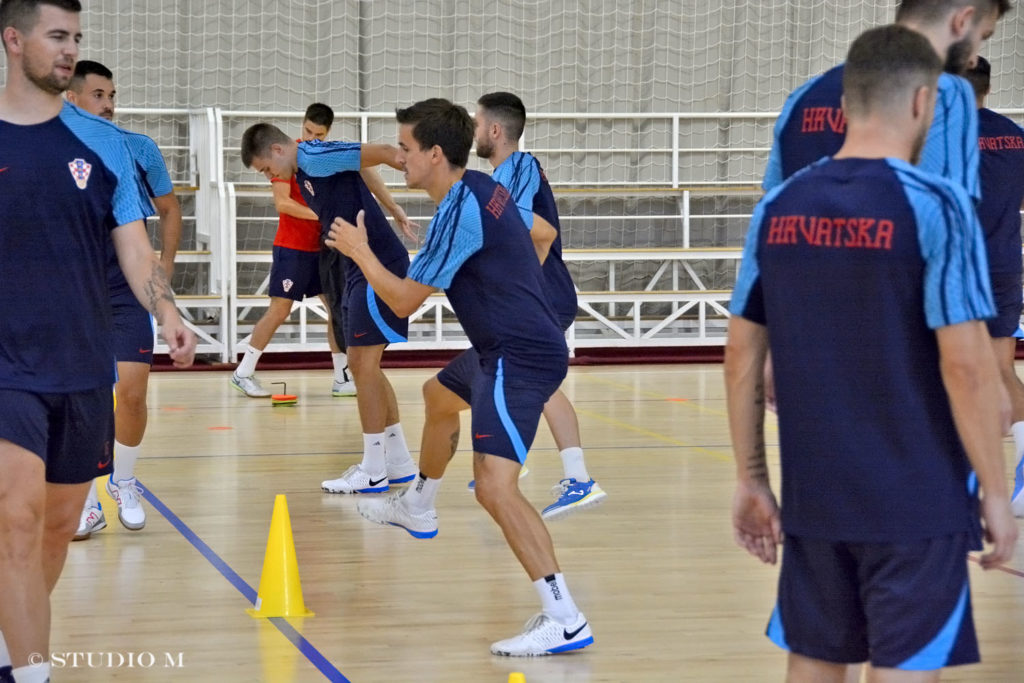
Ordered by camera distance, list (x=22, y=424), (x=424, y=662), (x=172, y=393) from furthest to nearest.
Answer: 1. (x=172, y=393)
2. (x=424, y=662)
3. (x=22, y=424)

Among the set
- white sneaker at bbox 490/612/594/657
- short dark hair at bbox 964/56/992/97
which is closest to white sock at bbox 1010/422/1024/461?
short dark hair at bbox 964/56/992/97

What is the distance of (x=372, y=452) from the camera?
6.11 metres

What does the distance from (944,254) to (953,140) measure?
589 millimetres

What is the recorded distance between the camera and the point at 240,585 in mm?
4402

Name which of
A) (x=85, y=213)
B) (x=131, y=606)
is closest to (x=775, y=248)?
(x=85, y=213)

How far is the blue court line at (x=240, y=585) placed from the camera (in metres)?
3.50

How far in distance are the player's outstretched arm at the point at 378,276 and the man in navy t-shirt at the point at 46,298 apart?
30.1 inches

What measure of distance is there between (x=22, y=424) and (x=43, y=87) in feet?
2.51

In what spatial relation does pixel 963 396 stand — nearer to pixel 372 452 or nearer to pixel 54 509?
pixel 54 509

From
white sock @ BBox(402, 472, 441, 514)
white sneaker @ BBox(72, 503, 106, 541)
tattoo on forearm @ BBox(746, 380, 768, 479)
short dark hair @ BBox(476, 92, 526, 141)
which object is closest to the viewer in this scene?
tattoo on forearm @ BBox(746, 380, 768, 479)

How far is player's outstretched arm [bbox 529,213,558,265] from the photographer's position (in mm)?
5348

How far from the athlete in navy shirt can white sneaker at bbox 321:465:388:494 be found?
363cm

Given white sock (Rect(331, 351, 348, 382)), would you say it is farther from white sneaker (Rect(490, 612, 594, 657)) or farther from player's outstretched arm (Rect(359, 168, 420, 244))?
white sneaker (Rect(490, 612, 594, 657))

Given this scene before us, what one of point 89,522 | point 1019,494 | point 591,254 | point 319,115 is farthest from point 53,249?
point 591,254
